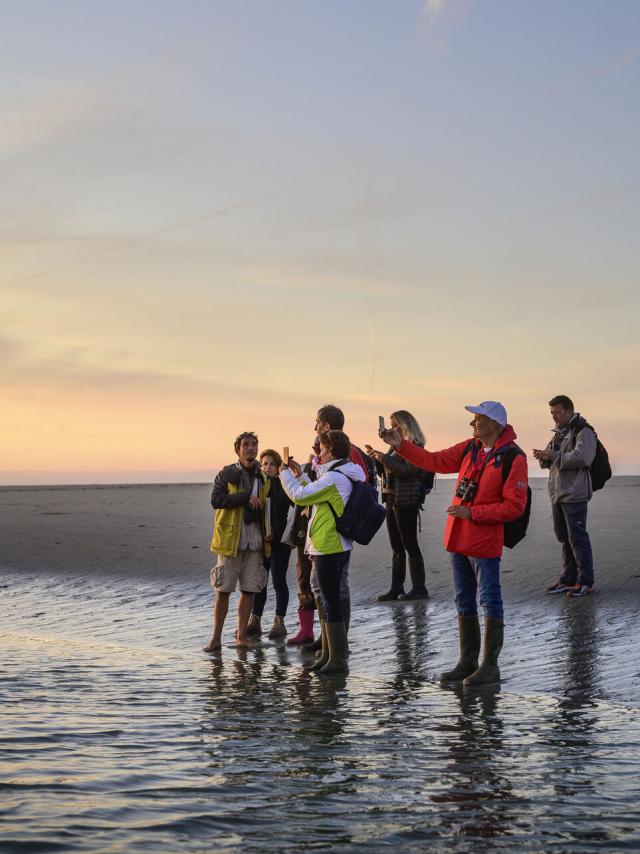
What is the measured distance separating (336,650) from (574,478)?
4.69 meters

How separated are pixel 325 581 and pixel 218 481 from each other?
1936 mm

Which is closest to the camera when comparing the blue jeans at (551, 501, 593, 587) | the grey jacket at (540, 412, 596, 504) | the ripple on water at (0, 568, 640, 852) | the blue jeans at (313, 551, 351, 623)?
the ripple on water at (0, 568, 640, 852)

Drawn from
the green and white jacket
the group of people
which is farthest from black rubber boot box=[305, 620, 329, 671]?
the green and white jacket

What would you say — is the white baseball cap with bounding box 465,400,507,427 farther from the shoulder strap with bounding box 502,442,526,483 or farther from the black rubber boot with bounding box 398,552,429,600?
the black rubber boot with bounding box 398,552,429,600

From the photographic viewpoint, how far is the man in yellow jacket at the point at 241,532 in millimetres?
10203

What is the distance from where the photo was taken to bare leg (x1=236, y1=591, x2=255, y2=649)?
33.6 feet

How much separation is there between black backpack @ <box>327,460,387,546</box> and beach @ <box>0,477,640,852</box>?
3.75 feet

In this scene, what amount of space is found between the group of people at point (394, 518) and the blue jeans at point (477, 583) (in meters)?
0.01

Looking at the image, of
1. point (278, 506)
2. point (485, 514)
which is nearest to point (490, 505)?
point (485, 514)

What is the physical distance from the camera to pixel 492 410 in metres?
8.30

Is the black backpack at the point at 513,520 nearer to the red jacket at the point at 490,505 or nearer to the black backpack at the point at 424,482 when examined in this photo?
the red jacket at the point at 490,505

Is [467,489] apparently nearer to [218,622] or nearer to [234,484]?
[234,484]

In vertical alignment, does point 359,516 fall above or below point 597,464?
below

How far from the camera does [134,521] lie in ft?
83.5
